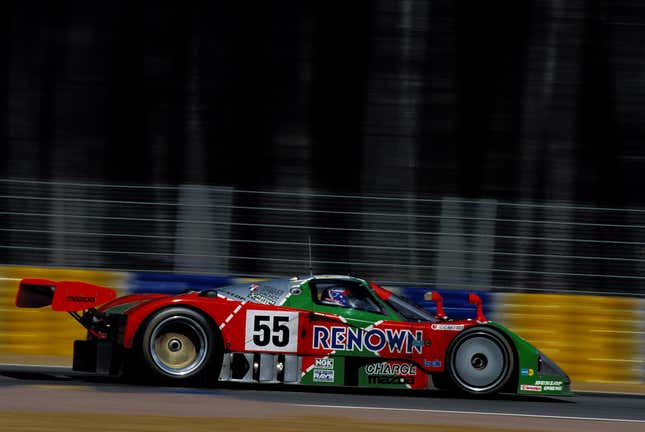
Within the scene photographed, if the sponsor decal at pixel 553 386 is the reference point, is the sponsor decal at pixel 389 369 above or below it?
above

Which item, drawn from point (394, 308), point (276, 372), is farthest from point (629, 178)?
point (276, 372)

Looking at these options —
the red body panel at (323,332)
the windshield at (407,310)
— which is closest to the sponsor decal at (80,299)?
the red body panel at (323,332)

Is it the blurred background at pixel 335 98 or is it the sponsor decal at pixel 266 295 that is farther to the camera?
the blurred background at pixel 335 98

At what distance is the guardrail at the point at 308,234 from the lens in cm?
1212

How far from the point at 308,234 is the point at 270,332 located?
3138 millimetres

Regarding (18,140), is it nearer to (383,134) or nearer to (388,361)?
(383,134)

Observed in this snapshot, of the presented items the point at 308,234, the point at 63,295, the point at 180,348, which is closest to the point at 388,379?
the point at 180,348

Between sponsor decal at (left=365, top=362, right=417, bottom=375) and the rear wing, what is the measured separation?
2.34 metres

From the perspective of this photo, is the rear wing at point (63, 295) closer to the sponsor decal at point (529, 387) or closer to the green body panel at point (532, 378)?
the green body panel at point (532, 378)

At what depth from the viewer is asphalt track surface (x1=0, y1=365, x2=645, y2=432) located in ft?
25.9

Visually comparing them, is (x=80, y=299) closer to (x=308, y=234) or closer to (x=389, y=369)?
(x=389, y=369)

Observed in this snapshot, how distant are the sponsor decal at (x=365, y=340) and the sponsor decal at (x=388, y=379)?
0.22m

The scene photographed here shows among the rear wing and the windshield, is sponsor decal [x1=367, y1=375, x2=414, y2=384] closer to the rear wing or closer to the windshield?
the windshield

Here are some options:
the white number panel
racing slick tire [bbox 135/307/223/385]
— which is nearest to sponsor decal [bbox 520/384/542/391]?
the white number panel
